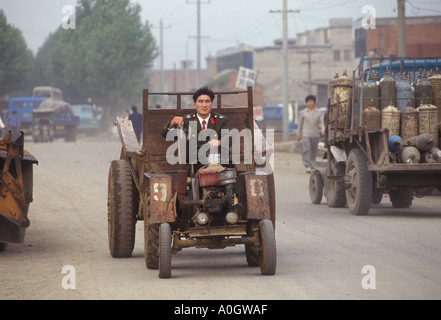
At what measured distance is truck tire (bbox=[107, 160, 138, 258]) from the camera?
31.5 ft

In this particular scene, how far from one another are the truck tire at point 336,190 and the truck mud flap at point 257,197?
24.0 ft

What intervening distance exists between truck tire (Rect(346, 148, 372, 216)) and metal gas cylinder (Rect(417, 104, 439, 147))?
112cm

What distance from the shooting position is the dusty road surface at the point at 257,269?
751 cm

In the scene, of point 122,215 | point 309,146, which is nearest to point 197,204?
point 122,215

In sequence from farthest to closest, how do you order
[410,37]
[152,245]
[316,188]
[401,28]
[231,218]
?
[410,37], [401,28], [316,188], [152,245], [231,218]

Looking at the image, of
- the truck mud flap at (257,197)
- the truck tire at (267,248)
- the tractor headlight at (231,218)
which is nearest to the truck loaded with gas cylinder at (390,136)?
the truck mud flap at (257,197)

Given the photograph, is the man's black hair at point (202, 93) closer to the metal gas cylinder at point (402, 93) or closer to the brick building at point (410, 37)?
the metal gas cylinder at point (402, 93)

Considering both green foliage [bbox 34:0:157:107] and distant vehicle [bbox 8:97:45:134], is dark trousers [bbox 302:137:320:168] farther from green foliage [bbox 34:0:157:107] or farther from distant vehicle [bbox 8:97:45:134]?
green foliage [bbox 34:0:157:107]

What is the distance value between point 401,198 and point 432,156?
8.50 feet

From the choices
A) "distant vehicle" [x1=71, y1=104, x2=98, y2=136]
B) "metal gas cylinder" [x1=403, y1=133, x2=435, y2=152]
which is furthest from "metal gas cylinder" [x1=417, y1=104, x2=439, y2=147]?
"distant vehicle" [x1=71, y1=104, x2=98, y2=136]

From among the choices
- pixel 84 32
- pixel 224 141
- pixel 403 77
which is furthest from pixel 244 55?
pixel 224 141

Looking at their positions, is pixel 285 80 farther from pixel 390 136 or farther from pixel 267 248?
pixel 267 248

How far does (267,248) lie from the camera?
321 inches
